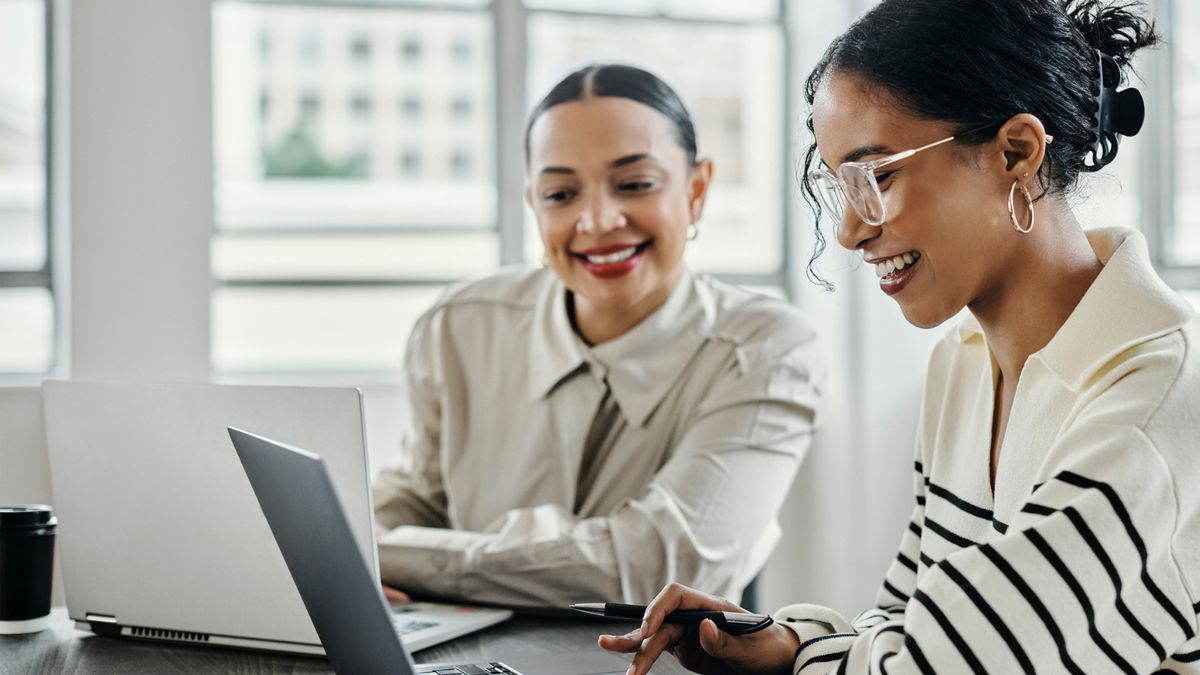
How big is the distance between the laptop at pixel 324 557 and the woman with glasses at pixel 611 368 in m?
0.78

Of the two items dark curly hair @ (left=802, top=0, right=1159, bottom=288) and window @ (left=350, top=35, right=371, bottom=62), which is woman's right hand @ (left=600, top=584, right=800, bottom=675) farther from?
window @ (left=350, top=35, right=371, bottom=62)

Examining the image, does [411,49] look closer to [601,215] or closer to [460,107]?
[460,107]

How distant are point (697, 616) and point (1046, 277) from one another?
1.57ft

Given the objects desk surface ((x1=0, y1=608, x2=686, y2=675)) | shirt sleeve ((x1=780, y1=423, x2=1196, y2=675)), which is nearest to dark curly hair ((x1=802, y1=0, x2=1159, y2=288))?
shirt sleeve ((x1=780, y1=423, x2=1196, y2=675))

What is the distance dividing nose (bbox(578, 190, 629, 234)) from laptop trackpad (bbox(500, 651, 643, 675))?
91 cm

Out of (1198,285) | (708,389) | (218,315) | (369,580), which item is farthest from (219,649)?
(1198,285)

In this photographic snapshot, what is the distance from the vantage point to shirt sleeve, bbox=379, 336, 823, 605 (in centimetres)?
168

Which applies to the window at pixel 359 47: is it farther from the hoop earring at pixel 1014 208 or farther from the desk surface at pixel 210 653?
the hoop earring at pixel 1014 208

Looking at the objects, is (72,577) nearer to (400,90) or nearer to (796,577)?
(400,90)

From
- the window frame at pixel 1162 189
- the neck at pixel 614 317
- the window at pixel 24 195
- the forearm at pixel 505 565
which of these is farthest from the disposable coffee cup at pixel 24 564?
the window frame at pixel 1162 189

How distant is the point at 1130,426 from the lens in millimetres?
978

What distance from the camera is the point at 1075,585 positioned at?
3.08ft

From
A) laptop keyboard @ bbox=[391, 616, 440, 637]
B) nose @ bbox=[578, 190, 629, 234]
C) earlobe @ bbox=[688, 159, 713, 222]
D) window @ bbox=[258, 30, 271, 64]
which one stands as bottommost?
laptop keyboard @ bbox=[391, 616, 440, 637]

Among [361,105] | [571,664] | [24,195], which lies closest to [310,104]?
[361,105]
